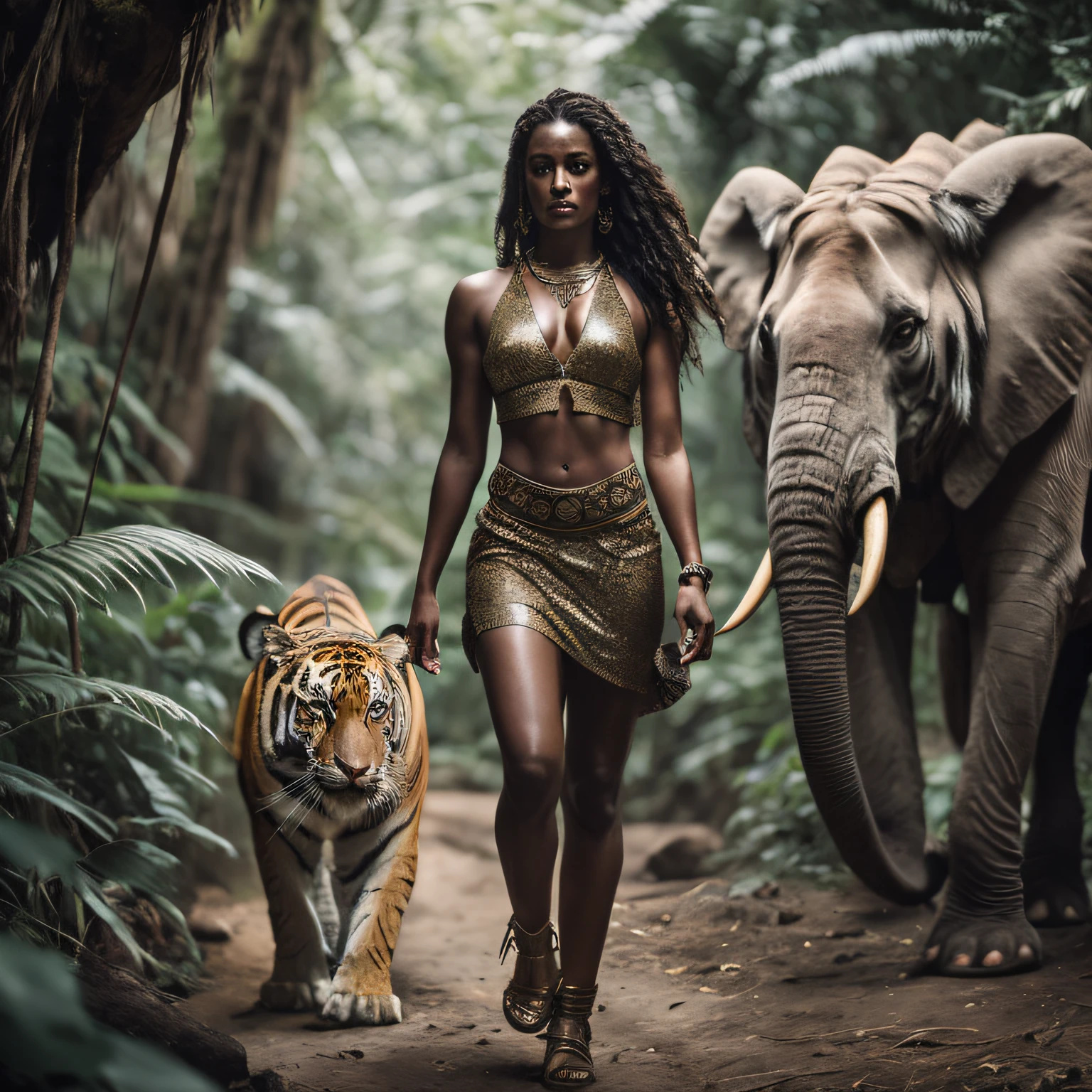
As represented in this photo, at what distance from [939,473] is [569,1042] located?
2.61m

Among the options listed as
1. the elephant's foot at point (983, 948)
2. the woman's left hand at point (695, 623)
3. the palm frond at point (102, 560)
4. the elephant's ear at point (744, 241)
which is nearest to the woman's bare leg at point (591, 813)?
the woman's left hand at point (695, 623)

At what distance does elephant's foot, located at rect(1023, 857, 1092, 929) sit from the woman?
92.9 inches

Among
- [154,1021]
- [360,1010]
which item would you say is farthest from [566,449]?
[360,1010]

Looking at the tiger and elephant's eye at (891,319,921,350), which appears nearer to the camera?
the tiger

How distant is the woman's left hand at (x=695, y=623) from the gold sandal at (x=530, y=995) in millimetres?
953

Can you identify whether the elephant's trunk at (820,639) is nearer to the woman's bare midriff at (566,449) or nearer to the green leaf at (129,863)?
the woman's bare midriff at (566,449)

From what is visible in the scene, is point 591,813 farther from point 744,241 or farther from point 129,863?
point 744,241

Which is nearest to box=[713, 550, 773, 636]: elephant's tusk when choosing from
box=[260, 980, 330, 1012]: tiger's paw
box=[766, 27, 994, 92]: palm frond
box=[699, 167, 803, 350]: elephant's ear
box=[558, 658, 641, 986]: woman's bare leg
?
box=[558, 658, 641, 986]: woman's bare leg

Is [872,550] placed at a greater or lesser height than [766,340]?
lesser

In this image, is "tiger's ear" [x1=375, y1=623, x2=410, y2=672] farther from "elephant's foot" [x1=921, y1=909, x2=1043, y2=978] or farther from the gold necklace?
"elephant's foot" [x1=921, y1=909, x2=1043, y2=978]

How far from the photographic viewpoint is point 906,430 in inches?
188

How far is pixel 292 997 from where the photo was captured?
4562 mm

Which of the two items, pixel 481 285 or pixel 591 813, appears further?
pixel 481 285

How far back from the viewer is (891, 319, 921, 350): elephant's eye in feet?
15.4
